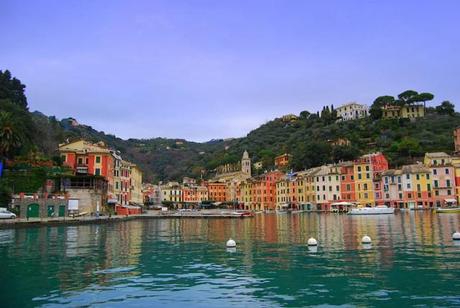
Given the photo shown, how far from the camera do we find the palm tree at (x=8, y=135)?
64188 millimetres

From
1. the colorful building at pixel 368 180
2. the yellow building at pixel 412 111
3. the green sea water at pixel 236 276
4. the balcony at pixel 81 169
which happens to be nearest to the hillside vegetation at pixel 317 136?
the yellow building at pixel 412 111

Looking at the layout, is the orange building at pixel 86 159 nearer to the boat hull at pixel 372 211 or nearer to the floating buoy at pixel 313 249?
the boat hull at pixel 372 211

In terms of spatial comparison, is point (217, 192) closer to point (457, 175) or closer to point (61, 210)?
point (457, 175)

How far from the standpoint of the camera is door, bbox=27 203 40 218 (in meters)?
60.9

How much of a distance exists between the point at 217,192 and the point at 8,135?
99696mm

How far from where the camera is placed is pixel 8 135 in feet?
212

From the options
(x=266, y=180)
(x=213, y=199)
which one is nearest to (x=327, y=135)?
(x=266, y=180)

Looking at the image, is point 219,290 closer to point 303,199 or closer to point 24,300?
point 24,300

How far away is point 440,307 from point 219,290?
703 centimetres

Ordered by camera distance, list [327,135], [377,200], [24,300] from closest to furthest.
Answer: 1. [24,300]
2. [377,200]
3. [327,135]

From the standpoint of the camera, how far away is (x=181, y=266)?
20984 mm

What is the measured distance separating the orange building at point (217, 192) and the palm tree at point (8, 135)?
3753 inches

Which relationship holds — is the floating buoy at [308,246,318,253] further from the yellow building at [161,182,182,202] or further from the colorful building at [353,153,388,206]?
the yellow building at [161,182,182,202]

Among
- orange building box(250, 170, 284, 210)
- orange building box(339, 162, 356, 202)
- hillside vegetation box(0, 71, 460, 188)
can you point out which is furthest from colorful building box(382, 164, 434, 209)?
orange building box(250, 170, 284, 210)
